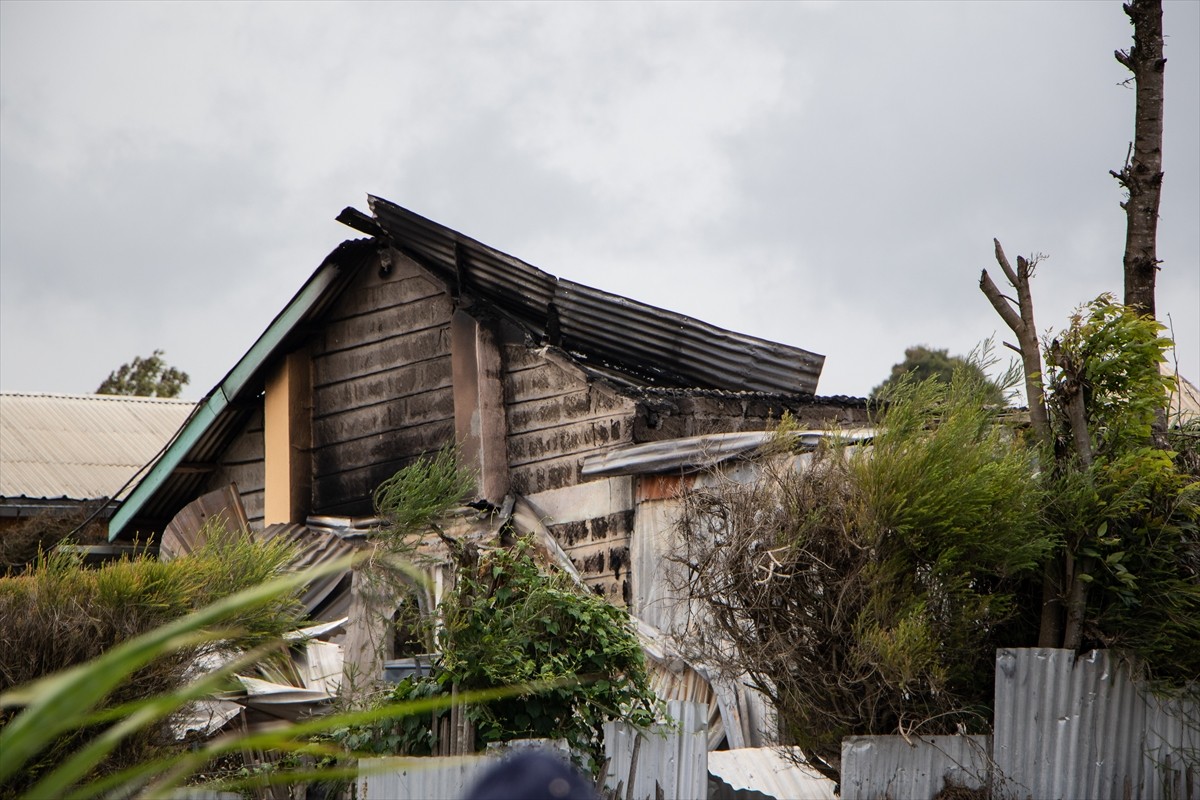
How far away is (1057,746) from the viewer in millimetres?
6734

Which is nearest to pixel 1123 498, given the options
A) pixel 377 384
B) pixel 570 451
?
pixel 570 451

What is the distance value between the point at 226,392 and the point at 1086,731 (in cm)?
949

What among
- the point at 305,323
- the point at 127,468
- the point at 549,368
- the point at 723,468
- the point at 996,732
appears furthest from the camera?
the point at 127,468

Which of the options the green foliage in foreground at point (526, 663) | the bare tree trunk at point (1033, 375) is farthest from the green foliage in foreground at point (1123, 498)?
the green foliage in foreground at point (526, 663)

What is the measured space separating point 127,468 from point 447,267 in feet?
36.4

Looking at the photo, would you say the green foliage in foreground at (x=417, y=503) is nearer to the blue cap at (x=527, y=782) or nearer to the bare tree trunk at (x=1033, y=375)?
the bare tree trunk at (x=1033, y=375)

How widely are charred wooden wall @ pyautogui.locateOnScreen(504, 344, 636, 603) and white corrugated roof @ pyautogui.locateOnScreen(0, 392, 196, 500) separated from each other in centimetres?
883

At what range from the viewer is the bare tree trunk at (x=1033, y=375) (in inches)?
270

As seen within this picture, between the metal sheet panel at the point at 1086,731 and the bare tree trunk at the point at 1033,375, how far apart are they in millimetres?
262

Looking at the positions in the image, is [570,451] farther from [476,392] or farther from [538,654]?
[538,654]

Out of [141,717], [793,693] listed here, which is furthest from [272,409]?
[141,717]

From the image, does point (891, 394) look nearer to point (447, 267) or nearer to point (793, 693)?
point (793, 693)

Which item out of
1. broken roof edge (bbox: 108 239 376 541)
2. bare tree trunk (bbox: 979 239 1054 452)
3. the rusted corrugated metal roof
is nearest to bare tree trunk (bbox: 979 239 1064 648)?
bare tree trunk (bbox: 979 239 1054 452)

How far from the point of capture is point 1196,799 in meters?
6.92
